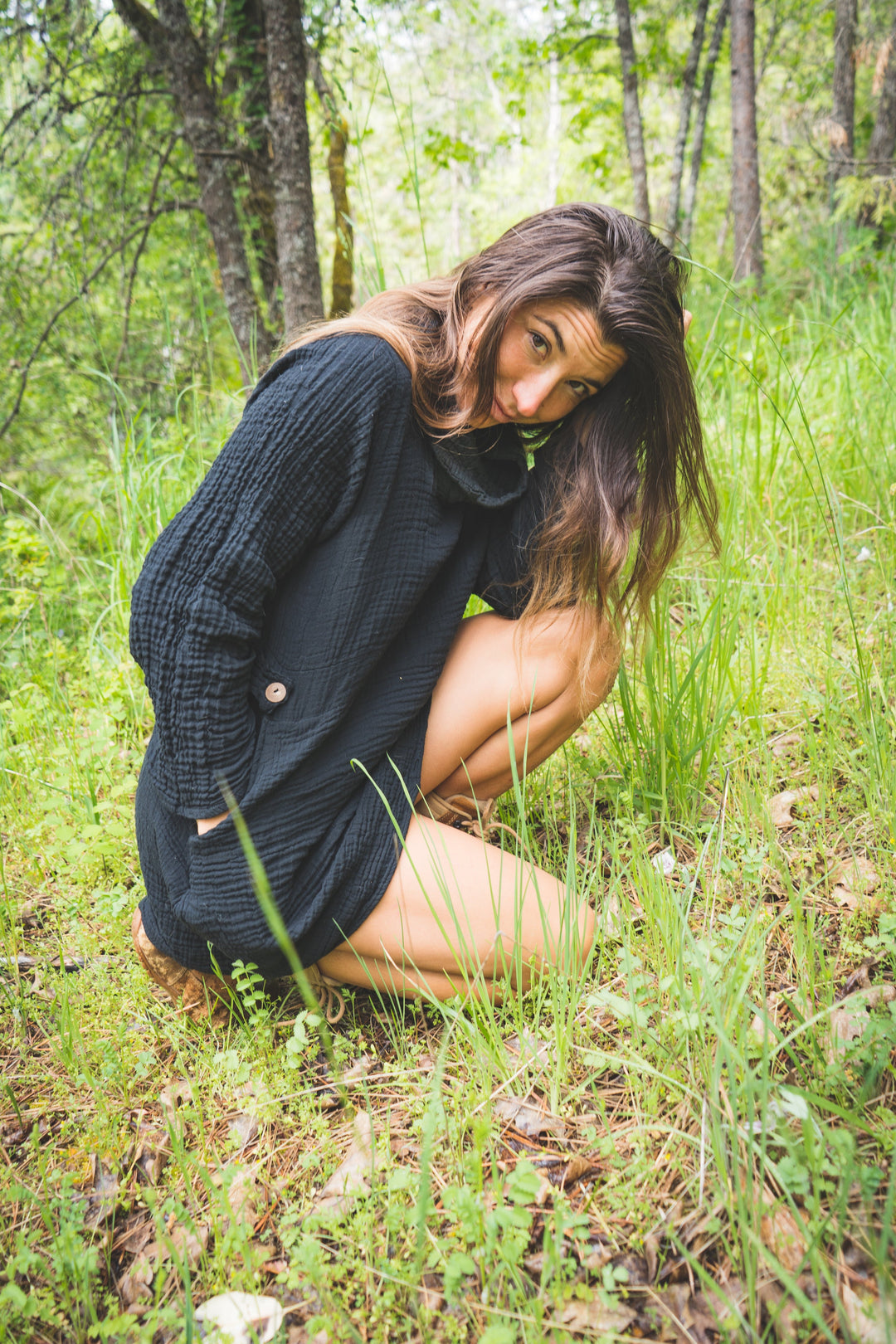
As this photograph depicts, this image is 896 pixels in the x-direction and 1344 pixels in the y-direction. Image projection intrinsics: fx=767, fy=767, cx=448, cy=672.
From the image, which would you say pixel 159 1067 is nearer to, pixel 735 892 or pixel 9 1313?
pixel 9 1313

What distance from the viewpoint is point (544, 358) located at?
135 centimetres

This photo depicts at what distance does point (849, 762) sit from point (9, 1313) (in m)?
1.59

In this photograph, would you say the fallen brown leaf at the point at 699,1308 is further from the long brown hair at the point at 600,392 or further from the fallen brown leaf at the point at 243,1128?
the long brown hair at the point at 600,392

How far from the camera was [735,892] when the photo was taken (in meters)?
1.38

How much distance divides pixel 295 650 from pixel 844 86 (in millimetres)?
5862

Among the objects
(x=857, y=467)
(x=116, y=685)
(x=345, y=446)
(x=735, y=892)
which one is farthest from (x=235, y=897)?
(x=857, y=467)

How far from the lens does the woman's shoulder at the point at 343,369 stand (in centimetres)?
124

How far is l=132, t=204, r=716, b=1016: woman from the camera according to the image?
122cm

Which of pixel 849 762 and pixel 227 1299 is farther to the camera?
pixel 849 762

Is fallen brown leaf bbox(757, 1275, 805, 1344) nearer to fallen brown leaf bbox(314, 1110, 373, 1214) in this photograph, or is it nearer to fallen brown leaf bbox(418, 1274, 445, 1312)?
fallen brown leaf bbox(418, 1274, 445, 1312)

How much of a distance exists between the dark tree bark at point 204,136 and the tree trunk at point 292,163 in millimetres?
243

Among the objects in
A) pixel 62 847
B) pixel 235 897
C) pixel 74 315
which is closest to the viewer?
pixel 235 897

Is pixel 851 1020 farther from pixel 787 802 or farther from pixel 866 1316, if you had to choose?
pixel 787 802

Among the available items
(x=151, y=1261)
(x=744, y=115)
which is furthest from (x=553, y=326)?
(x=744, y=115)
